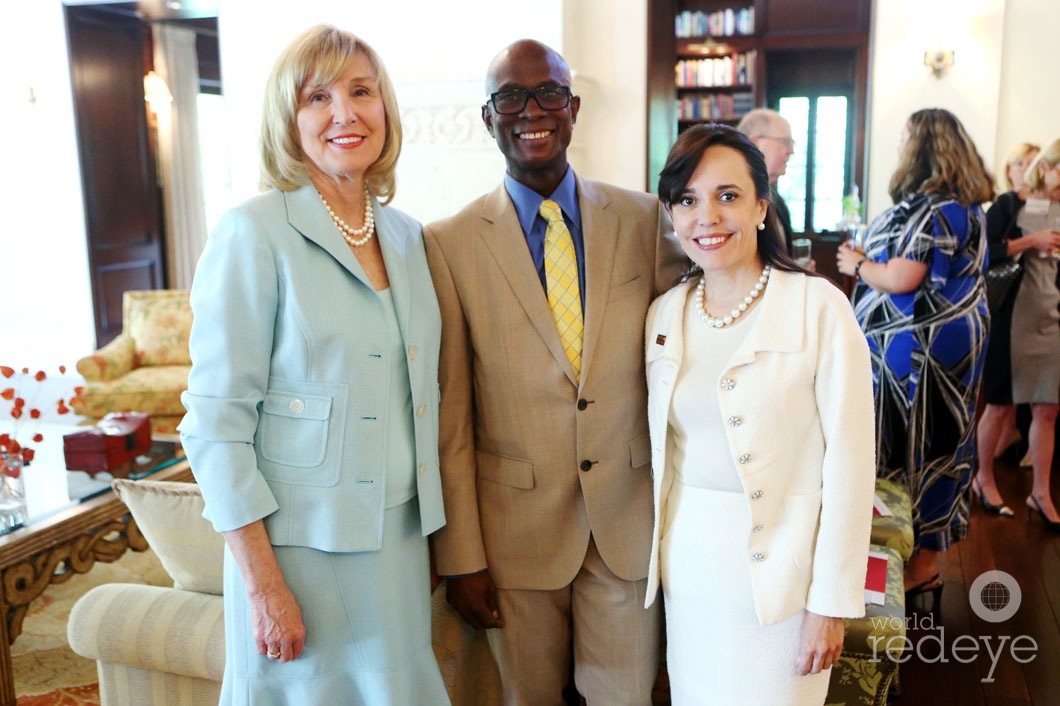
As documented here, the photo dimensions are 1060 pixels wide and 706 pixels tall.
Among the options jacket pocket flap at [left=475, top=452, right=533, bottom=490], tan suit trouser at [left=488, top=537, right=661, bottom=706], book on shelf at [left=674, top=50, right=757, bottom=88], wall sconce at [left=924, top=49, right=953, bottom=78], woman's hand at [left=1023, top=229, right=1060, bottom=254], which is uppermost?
book on shelf at [left=674, top=50, right=757, bottom=88]

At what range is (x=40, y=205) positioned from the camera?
294 inches

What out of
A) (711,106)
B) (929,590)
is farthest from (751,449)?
(711,106)

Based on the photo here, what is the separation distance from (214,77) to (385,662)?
9.10 metres

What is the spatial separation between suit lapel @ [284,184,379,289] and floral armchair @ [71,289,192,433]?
412cm

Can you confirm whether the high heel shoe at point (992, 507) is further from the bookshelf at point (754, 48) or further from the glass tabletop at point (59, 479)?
the bookshelf at point (754, 48)

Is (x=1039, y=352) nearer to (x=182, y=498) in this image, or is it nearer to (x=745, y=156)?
(x=745, y=156)

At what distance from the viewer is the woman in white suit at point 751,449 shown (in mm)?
1538

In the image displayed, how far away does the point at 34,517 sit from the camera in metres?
3.17

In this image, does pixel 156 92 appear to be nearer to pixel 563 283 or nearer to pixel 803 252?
pixel 803 252

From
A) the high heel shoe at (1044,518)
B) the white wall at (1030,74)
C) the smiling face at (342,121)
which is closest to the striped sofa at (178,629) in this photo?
the smiling face at (342,121)

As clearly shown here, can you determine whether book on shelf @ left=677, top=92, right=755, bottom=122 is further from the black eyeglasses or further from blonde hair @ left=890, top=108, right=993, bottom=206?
the black eyeglasses

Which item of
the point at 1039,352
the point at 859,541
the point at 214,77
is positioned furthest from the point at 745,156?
the point at 214,77

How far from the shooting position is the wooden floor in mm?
2836

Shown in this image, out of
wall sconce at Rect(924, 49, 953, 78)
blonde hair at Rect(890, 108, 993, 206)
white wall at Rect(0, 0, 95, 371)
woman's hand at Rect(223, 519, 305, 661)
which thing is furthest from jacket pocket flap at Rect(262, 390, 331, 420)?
wall sconce at Rect(924, 49, 953, 78)
